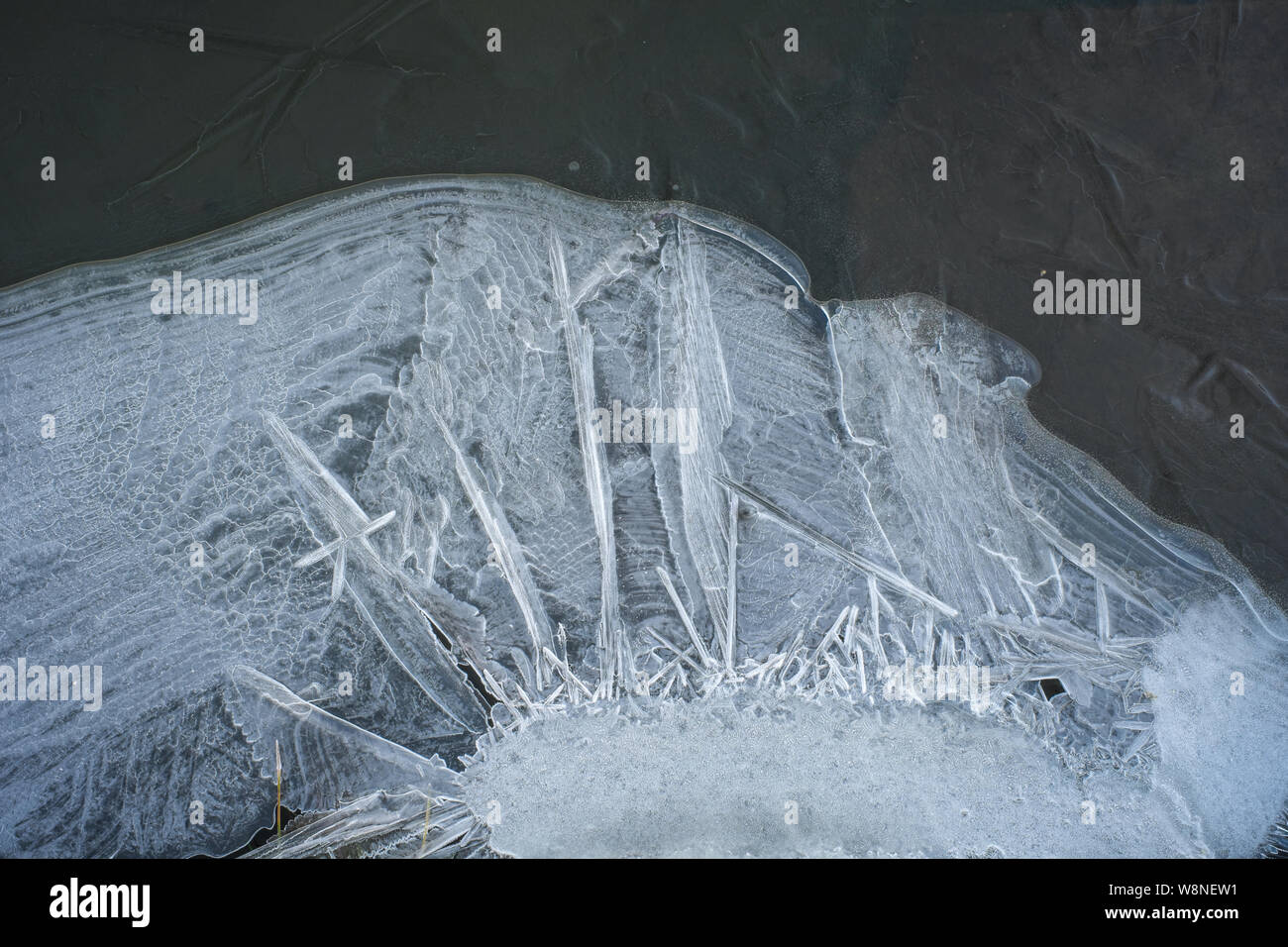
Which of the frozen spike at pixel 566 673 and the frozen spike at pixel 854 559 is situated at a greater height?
the frozen spike at pixel 854 559

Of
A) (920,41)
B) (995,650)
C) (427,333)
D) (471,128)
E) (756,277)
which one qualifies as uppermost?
(920,41)

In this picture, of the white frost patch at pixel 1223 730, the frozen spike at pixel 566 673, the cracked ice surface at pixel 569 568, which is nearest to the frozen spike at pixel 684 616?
the cracked ice surface at pixel 569 568

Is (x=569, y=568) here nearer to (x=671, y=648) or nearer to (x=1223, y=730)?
(x=671, y=648)

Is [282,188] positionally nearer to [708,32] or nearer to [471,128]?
[471,128]

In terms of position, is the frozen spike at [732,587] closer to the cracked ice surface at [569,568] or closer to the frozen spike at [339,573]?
the cracked ice surface at [569,568]

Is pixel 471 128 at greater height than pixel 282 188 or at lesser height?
greater

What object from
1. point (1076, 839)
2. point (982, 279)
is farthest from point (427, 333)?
point (1076, 839)
